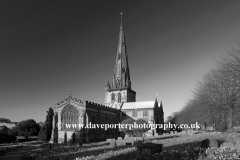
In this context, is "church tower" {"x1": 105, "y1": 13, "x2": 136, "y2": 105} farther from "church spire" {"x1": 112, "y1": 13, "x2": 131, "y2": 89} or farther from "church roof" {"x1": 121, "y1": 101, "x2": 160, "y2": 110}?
"church roof" {"x1": 121, "y1": 101, "x2": 160, "y2": 110}

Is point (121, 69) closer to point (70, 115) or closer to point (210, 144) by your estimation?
point (70, 115)

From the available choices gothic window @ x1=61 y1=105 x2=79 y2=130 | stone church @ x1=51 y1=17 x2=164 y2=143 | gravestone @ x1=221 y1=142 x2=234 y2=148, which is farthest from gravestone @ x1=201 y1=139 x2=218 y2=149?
gothic window @ x1=61 y1=105 x2=79 y2=130

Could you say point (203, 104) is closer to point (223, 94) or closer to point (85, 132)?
point (223, 94)

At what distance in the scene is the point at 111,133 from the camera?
56.7 m

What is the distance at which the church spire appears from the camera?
71188 mm

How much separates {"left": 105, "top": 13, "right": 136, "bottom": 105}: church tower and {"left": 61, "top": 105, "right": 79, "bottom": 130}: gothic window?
2566cm

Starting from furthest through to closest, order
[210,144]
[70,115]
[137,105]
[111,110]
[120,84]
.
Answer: [120,84] < [137,105] < [111,110] < [70,115] < [210,144]

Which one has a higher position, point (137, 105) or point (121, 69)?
point (121, 69)

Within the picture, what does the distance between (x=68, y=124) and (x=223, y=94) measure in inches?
1224

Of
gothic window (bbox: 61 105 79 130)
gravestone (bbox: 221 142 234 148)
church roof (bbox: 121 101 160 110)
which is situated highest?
church roof (bbox: 121 101 160 110)

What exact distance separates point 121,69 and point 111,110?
18576 millimetres

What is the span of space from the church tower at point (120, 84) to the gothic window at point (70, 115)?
25663 mm

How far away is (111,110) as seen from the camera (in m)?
58.4

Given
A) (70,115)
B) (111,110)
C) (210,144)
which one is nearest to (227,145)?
(210,144)
